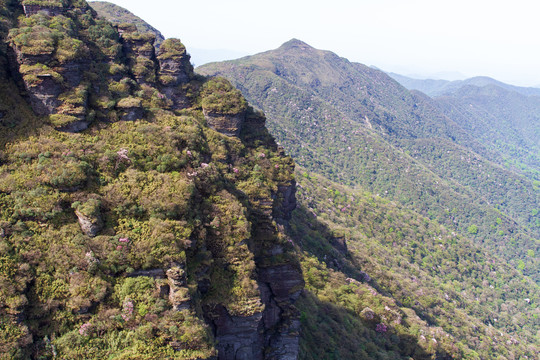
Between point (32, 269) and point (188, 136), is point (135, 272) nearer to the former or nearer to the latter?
point (32, 269)

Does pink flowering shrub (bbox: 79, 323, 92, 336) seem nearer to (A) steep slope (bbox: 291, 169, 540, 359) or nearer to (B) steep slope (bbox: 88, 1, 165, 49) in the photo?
(A) steep slope (bbox: 291, 169, 540, 359)

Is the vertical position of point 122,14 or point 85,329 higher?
point 122,14

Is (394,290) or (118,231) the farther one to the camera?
(394,290)

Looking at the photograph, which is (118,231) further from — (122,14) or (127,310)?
(122,14)

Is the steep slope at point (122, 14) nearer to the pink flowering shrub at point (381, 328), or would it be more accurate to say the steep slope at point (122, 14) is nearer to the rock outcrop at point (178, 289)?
the pink flowering shrub at point (381, 328)

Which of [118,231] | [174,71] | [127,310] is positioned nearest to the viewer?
[127,310]

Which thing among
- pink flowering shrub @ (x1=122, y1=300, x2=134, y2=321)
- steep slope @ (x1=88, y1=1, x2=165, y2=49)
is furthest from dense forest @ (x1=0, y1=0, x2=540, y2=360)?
steep slope @ (x1=88, y1=1, x2=165, y2=49)

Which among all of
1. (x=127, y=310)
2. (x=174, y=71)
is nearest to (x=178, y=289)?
(x=127, y=310)

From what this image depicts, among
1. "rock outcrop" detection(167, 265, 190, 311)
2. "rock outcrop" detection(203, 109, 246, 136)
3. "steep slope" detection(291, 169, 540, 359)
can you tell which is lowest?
"steep slope" detection(291, 169, 540, 359)
